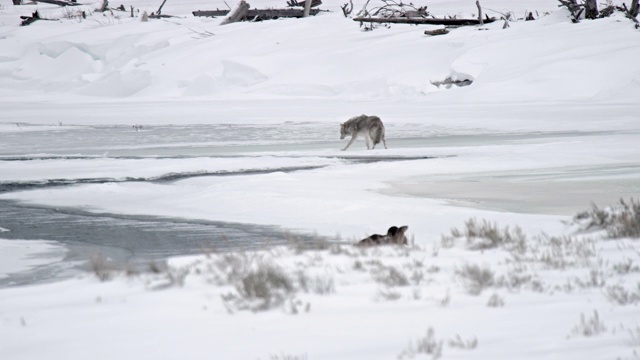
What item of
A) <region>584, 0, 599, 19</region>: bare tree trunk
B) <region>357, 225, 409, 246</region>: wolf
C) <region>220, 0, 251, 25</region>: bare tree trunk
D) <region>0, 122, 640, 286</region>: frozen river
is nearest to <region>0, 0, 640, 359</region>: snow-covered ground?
<region>0, 122, 640, 286</region>: frozen river

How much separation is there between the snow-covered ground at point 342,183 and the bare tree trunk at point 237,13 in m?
3.09

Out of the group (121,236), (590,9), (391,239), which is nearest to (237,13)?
(590,9)

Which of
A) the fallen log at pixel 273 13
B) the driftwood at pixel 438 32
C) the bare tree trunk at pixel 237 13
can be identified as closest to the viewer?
the driftwood at pixel 438 32

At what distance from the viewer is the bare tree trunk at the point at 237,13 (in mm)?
42375

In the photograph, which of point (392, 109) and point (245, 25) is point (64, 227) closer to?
point (392, 109)

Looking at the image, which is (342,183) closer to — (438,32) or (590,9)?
(590,9)

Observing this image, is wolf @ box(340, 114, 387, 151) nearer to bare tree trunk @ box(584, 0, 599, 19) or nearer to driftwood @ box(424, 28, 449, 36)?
bare tree trunk @ box(584, 0, 599, 19)

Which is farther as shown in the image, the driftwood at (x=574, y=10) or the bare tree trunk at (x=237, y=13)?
the bare tree trunk at (x=237, y=13)

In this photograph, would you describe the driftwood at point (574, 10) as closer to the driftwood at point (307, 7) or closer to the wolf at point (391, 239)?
the driftwood at point (307, 7)

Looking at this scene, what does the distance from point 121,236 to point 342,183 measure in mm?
4182

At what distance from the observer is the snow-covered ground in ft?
15.2

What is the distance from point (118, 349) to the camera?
14.6 ft

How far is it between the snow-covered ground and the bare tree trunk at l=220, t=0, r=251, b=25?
3092 millimetres

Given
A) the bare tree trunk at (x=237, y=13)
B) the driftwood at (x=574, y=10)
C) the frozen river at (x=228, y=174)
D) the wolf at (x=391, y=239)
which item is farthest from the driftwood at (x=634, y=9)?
the wolf at (x=391, y=239)
